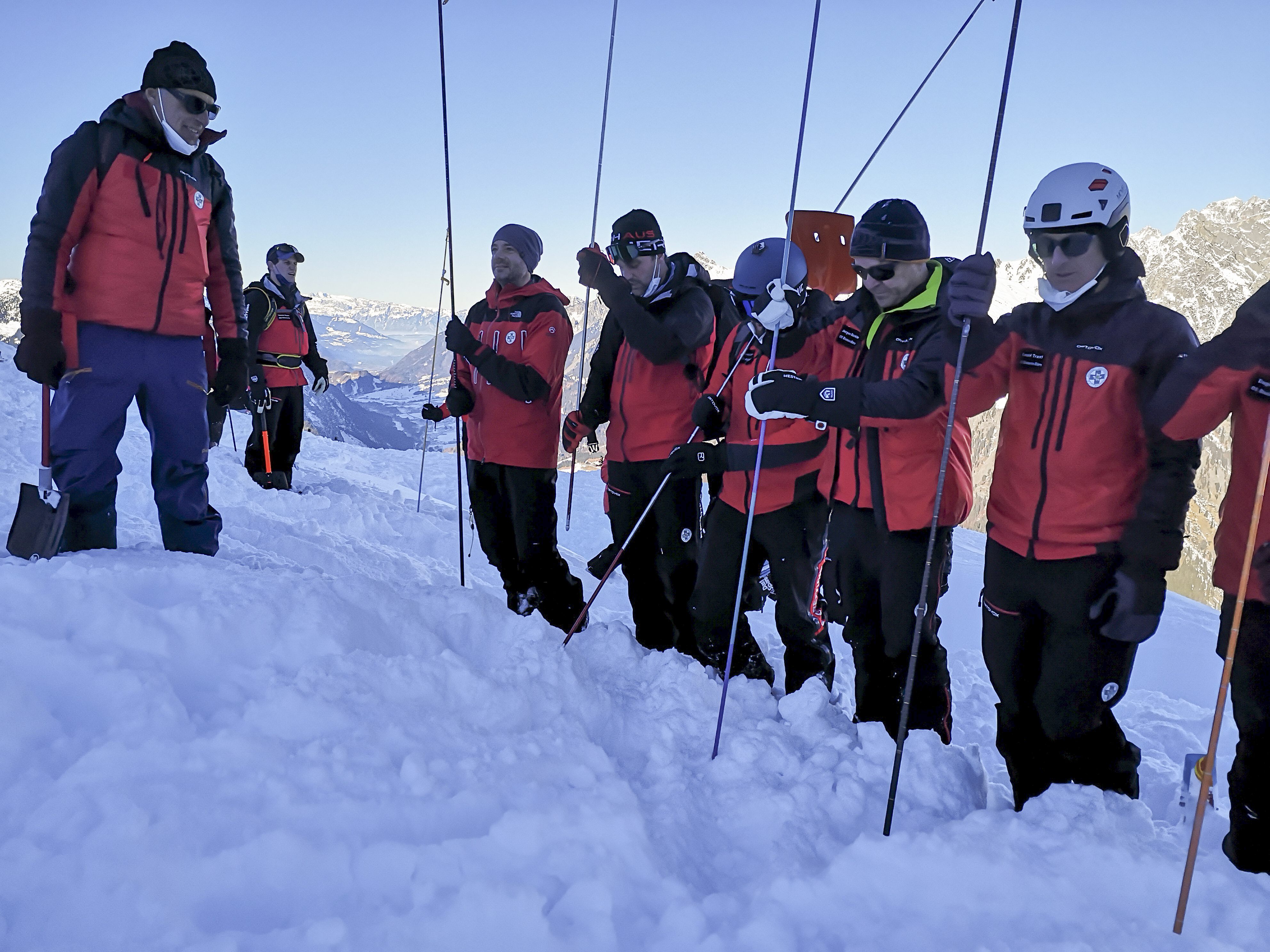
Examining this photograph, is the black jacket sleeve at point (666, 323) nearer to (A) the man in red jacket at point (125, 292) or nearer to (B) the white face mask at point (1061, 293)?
(B) the white face mask at point (1061, 293)

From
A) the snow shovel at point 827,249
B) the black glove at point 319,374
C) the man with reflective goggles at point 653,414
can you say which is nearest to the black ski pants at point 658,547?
the man with reflective goggles at point 653,414

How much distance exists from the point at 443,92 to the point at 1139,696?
546cm

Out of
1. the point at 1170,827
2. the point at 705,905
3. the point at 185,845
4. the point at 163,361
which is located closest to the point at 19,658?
the point at 185,845

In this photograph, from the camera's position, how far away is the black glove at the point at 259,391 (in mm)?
7602

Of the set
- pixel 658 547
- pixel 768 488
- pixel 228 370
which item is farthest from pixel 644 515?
pixel 228 370

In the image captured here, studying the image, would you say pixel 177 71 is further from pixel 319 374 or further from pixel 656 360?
pixel 319 374

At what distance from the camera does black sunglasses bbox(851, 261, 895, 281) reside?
9.34 ft

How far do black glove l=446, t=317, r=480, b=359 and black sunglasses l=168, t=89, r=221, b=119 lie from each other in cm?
142

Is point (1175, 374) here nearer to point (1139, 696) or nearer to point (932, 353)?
point (932, 353)

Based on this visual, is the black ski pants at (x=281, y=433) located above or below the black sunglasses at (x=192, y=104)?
below

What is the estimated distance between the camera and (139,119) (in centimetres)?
289

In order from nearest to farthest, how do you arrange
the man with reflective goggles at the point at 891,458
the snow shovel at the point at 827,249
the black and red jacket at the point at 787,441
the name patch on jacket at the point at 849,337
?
the man with reflective goggles at the point at 891,458 < the name patch on jacket at the point at 849,337 < the black and red jacket at the point at 787,441 < the snow shovel at the point at 827,249

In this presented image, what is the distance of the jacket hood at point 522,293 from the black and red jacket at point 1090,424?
2.35 metres

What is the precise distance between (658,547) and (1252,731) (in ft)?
8.09
